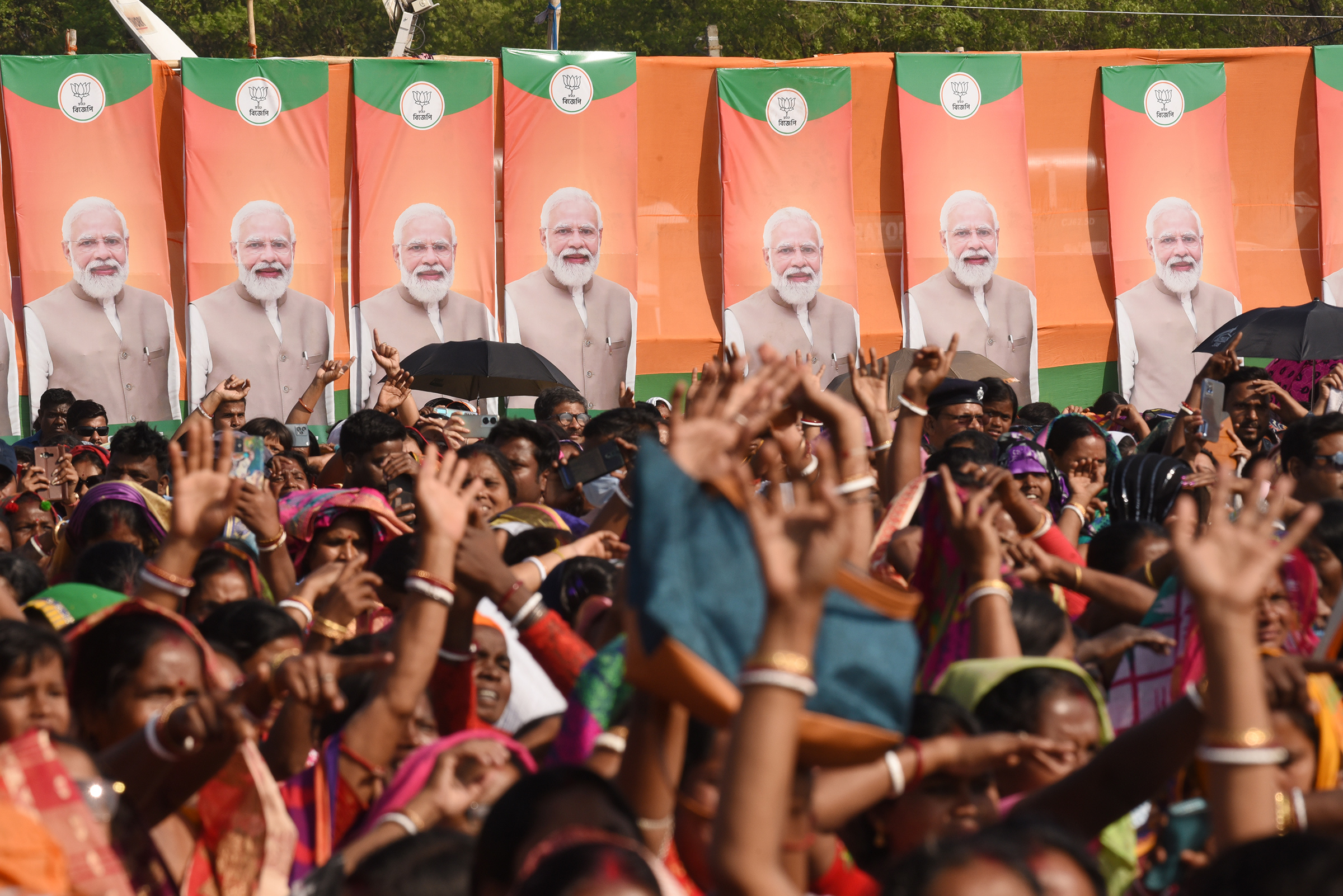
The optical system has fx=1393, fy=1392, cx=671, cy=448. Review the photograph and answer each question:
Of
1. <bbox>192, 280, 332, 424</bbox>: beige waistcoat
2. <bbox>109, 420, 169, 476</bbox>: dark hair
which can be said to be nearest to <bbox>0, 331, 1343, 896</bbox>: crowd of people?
<bbox>109, 420, 169, 476</bbox>: dark hair

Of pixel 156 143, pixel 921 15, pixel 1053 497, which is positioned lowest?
pixel 1053 497

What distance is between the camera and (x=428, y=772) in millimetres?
2164

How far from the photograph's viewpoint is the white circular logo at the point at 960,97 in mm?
13648

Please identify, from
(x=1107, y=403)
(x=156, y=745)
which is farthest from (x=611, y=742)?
(x=1107, y=403)

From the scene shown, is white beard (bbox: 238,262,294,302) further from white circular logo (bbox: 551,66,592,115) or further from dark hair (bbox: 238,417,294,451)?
dark hair (bbox: 238,417,294,451)

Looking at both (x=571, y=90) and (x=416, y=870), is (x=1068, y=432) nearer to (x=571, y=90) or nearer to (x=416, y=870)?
(x=416, y=870)

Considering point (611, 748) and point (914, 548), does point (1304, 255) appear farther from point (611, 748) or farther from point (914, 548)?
point (611, 748)

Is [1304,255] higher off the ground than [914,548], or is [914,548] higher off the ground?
[1304,255]

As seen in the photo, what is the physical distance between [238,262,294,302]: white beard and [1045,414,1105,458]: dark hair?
892 centimetres

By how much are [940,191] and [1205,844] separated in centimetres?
1221

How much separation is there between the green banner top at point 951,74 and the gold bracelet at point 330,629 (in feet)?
38.8

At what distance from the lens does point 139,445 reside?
5.56 metres

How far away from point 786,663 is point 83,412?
25.2 ft

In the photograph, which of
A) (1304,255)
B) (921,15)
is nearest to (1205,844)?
(1304,255)
